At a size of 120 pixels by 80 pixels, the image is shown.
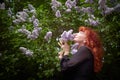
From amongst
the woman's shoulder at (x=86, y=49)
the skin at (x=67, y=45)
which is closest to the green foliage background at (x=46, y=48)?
the skin at (x=67, y=45)

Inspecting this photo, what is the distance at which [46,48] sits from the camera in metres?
5.78

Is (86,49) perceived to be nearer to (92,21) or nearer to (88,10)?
(92,21)

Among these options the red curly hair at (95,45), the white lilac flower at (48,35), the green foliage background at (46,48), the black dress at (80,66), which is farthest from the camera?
the green foliage background at (46,48)

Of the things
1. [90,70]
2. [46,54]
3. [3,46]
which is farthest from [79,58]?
[3,46]

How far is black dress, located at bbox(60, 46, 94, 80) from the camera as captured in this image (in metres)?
3.36

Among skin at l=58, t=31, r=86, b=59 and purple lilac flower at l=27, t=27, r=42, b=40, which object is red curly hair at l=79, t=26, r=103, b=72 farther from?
purple lilac flower at l=27, t=27, r=42, b=40

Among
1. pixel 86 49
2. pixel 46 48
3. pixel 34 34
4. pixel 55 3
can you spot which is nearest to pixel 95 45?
pixel 86 49

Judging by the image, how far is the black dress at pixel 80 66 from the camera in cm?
336

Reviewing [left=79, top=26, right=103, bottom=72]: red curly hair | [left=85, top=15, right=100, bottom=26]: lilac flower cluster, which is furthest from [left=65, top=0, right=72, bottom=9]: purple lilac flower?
[left=79, top=26, right=103, bottom=72]: red curly hair

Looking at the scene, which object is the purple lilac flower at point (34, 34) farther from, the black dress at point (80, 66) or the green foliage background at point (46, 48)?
the black dress at point (80, 66)

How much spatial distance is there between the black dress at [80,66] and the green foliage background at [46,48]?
2.10m

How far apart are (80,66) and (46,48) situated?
96.9 inches

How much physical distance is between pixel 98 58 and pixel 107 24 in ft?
7.55

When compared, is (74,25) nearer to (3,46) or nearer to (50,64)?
(50,64)
